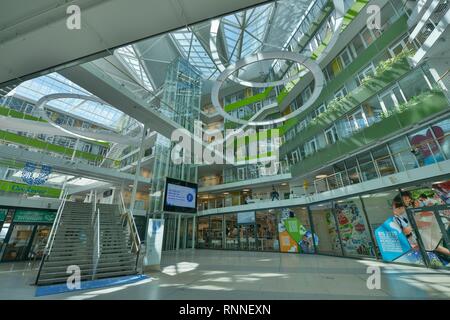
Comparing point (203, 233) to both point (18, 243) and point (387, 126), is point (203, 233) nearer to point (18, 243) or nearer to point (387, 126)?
point (18, 243)

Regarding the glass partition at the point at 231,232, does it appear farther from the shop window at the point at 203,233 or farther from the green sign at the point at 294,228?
the green sign at the point at 294,228

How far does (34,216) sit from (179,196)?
9.58m

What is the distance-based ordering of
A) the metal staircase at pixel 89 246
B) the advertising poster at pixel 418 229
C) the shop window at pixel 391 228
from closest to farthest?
1. the metal staircase at pixel 89 246
2. the advertising poster at pixel 418 229
3. the shop window at pixel 391 228

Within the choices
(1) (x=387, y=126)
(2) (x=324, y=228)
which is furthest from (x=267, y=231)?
(1) (x=387, y=126)

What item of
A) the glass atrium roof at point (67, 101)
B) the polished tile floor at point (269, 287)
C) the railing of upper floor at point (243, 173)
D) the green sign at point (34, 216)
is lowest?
the polished tile floor at point (269, 287)

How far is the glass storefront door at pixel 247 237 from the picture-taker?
707 inches

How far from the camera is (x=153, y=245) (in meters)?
8.73

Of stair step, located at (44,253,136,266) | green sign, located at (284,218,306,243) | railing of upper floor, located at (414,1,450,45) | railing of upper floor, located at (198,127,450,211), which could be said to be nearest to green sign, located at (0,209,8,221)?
stair step, located at (44,253,136,266)

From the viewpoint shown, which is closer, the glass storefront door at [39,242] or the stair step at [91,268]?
the stair step at [91,268]

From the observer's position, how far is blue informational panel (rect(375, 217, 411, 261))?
9.12 meters

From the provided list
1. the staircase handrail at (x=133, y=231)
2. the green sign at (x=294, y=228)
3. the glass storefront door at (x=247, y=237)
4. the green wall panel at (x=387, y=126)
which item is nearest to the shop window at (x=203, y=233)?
the glass storefront door at (x=247, y=237)

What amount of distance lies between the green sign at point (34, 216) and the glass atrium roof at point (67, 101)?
50.6 feet

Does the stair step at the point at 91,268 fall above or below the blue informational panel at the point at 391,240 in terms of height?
below

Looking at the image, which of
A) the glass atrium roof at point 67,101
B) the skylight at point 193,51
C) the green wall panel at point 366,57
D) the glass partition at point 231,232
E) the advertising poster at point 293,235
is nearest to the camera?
the green wall panel at point 366,57
